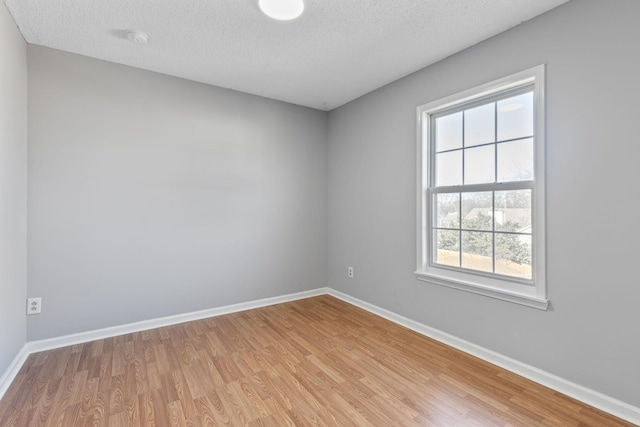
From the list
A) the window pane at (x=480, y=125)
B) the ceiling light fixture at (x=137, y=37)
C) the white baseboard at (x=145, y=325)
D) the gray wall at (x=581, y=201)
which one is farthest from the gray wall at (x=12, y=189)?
the window pane at (x=480, y=125)

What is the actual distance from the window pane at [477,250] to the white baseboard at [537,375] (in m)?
0.63

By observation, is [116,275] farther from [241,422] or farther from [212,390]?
[241,422]

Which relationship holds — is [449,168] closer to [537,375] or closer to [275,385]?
[537,375]

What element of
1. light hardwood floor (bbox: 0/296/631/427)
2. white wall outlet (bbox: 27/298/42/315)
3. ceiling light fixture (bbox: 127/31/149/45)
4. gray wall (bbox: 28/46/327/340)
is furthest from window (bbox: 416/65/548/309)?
white wall outlet (bbox: 27/298/42/315)

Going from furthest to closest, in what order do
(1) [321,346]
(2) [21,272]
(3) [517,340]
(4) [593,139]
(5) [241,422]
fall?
(1) [321,346] → (2) [21,272] → (3) [517,340] → (4) [593,139] → (5) [241,422]

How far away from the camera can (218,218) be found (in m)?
3.28

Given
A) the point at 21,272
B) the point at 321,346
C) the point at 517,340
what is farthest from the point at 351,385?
the point at 21,272

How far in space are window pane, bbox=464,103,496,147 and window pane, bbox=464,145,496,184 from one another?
69mm

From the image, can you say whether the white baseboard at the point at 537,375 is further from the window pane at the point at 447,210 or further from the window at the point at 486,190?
the window pane at the point at 447,210

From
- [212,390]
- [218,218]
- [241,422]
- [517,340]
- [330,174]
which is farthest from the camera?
[330,174]

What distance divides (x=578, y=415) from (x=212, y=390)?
2.18m

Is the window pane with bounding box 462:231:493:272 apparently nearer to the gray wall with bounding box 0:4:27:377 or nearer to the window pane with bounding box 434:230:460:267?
the window pane with bounding box 434:230:460:267

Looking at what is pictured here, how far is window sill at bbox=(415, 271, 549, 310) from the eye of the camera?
2.03 meters

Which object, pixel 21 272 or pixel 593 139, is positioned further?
pixel 21 272
